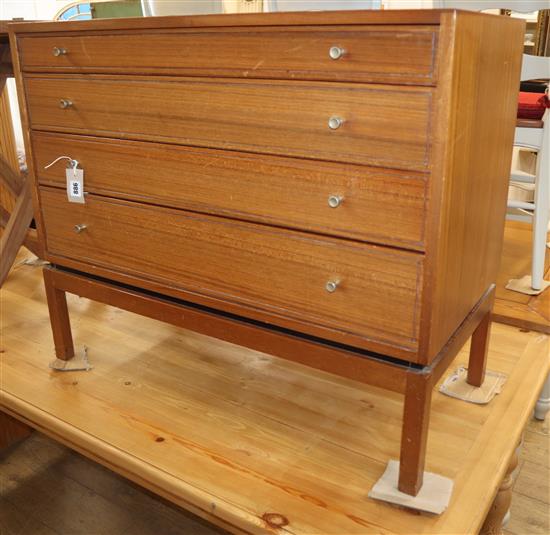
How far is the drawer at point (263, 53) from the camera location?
82cm

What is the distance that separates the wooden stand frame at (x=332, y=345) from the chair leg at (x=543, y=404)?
0.48m

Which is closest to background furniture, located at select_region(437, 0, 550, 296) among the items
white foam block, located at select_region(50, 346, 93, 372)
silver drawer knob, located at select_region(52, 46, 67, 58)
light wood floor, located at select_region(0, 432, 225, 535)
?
silver drawer knob, located at select_region(52, 46, 67, 58)

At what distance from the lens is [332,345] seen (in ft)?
3.43

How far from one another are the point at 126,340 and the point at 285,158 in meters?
0.88

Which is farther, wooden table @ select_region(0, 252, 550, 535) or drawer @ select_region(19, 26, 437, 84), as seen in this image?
wooden table @ select_region(0, 252, 550, 535)

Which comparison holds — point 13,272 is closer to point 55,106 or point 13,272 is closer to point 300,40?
point 55,106

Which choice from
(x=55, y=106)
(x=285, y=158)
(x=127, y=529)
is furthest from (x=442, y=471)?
(x=55, y=106)

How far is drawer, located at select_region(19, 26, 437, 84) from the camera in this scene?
0.82m

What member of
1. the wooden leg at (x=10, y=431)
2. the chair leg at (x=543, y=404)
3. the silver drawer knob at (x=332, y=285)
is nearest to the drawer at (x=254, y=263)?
the silver drawer knob at (x=332, y=285)

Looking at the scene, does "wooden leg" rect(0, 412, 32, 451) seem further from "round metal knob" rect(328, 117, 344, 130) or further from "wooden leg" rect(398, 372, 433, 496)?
"round metal knob" rect(328, 117, 344, 130)

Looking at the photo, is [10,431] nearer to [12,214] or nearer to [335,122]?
[12,214]

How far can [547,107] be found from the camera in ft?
5.57

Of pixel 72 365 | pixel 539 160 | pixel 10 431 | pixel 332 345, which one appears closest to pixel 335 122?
pixel 332 345

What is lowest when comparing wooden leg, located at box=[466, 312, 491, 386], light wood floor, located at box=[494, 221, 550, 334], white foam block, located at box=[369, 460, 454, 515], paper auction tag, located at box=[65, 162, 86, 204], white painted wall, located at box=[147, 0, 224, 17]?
light wood floor, located at box=[494, 221, 550, 334]
